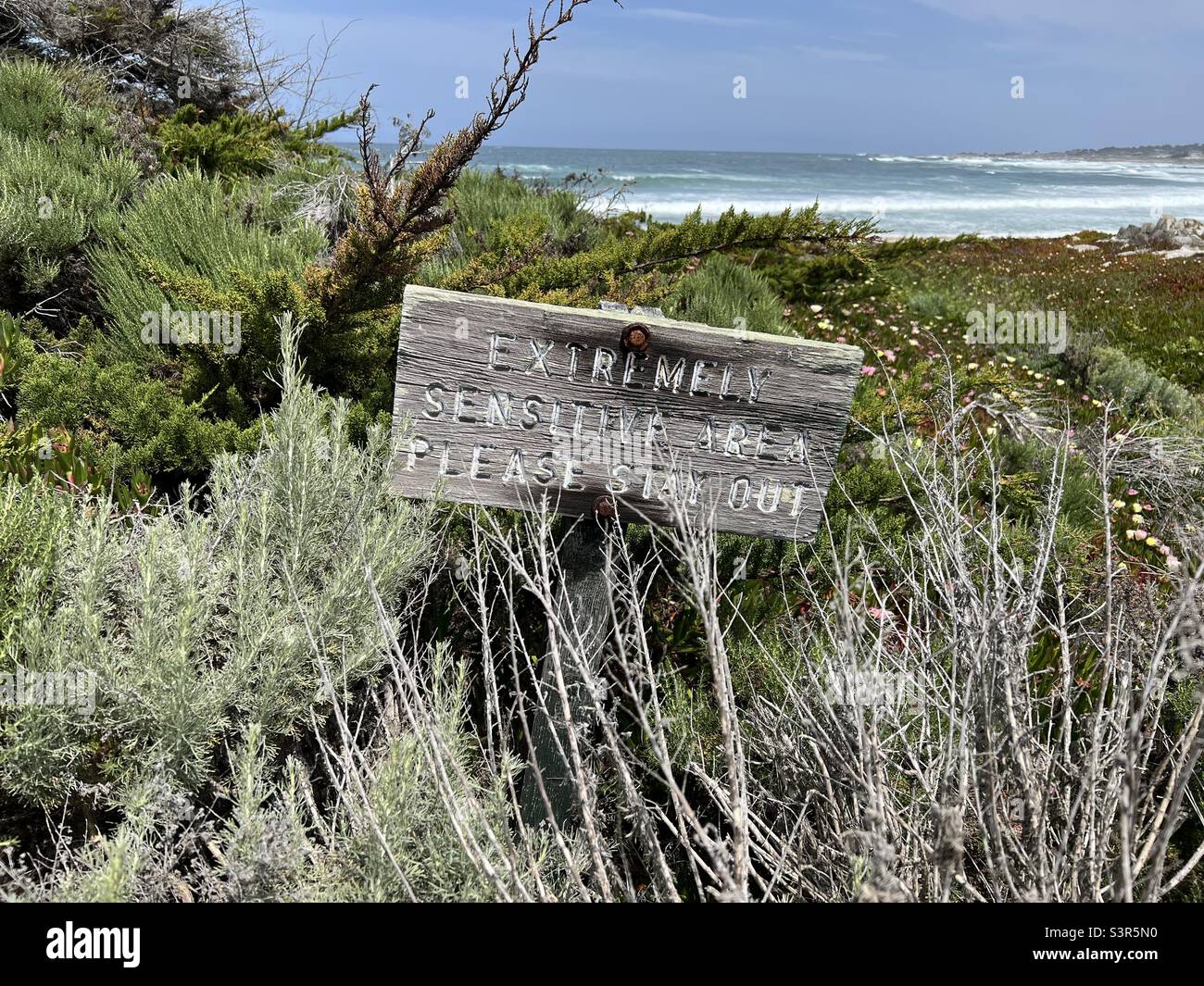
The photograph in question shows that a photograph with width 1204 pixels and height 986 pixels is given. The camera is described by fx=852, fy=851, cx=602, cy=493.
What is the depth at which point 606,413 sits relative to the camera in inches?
91.3

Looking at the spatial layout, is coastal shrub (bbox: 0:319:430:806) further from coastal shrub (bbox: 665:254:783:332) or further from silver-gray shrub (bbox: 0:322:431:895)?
coastal shrub (bbox: 665:254:783:332)

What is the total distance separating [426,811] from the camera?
1.96 m

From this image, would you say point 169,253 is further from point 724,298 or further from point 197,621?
point 724,298

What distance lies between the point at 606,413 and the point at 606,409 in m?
0.01

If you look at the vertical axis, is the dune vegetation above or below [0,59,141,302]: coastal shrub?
below

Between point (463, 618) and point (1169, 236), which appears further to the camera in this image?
Result: point (1169, 236)

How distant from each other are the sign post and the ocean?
878 inches

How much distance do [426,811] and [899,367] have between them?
20.8 feet

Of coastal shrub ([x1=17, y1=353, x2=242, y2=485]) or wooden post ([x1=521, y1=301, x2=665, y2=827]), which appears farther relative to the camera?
coastal shrub ([x1=17, y1=353, x2=242, y2=485])

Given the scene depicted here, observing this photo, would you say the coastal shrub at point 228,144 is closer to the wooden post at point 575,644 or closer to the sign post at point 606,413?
the sign post at point 606,413

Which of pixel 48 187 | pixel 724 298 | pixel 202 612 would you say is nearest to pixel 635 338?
pixel 202 612

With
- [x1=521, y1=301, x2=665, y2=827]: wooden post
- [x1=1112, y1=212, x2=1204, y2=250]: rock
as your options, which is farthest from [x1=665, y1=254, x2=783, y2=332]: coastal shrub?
[x1=1112, y1=212, x2=1204, y2=250]: rock

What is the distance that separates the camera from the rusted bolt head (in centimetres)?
225

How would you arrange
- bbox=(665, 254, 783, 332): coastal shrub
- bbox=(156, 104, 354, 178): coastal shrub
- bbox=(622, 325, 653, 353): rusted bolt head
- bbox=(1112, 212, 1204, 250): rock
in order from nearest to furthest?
1. bbox=(622, 325, 653, 353): rusted bolt head
2. bbox=(665, 254, 783, 332): coastal shrub
3. bbox=(156, 104, 354, 178): coastal shrub
4. bbox=(1112, 212, 1204, 250): rock
